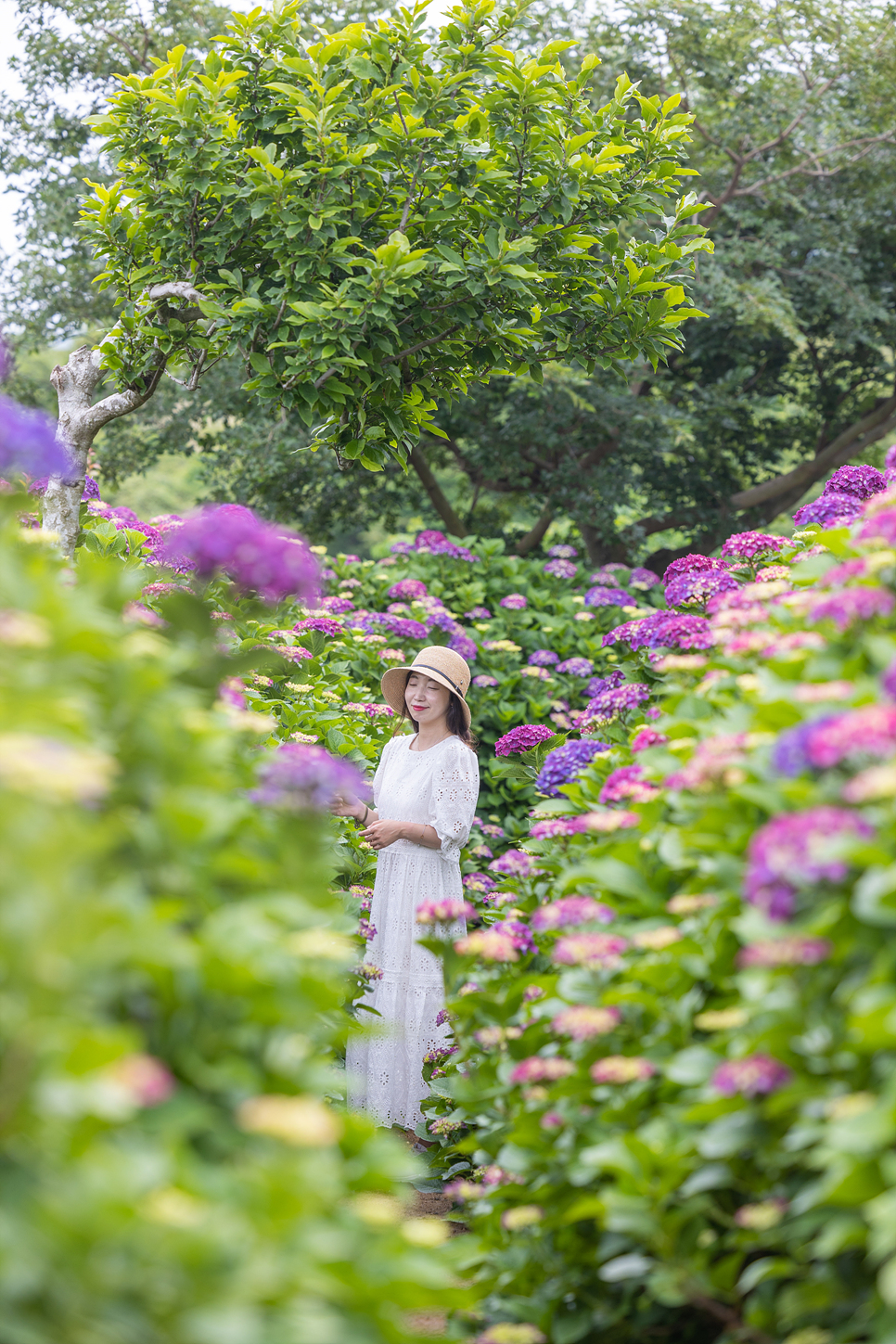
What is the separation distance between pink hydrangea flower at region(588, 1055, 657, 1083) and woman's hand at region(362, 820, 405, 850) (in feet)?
8.00

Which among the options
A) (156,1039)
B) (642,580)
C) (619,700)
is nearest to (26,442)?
(156,1039)

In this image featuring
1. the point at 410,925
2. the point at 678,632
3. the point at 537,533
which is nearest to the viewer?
the point at 678,632

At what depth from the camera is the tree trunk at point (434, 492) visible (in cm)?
1076

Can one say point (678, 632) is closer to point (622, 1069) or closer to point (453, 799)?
point (453, 799)

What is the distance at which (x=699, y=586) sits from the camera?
3.79 m

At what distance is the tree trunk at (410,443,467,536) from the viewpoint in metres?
10.8

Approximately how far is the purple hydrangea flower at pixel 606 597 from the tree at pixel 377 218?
332 cm

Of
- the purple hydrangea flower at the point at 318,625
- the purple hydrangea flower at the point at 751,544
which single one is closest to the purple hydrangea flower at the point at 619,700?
the purple hydrangea flower at the point at 751,544

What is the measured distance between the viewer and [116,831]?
1.69 metres

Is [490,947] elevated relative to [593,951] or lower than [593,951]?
elevated

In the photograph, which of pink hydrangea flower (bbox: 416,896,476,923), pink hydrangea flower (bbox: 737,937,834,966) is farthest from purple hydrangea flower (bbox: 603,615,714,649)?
pink hydrangea flower (bbox: 737,937,834,966)

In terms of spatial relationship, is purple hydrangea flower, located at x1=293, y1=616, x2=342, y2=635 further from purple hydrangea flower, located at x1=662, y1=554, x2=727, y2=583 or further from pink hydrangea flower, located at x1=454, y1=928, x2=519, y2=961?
pink hydrangea flower, located at x1=454, y1=928, x2=519, y2=961

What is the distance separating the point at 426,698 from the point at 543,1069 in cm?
258

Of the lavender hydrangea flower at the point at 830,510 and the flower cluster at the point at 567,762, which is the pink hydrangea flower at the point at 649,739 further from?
the lavender hydrangea flower at the point at 830,510
